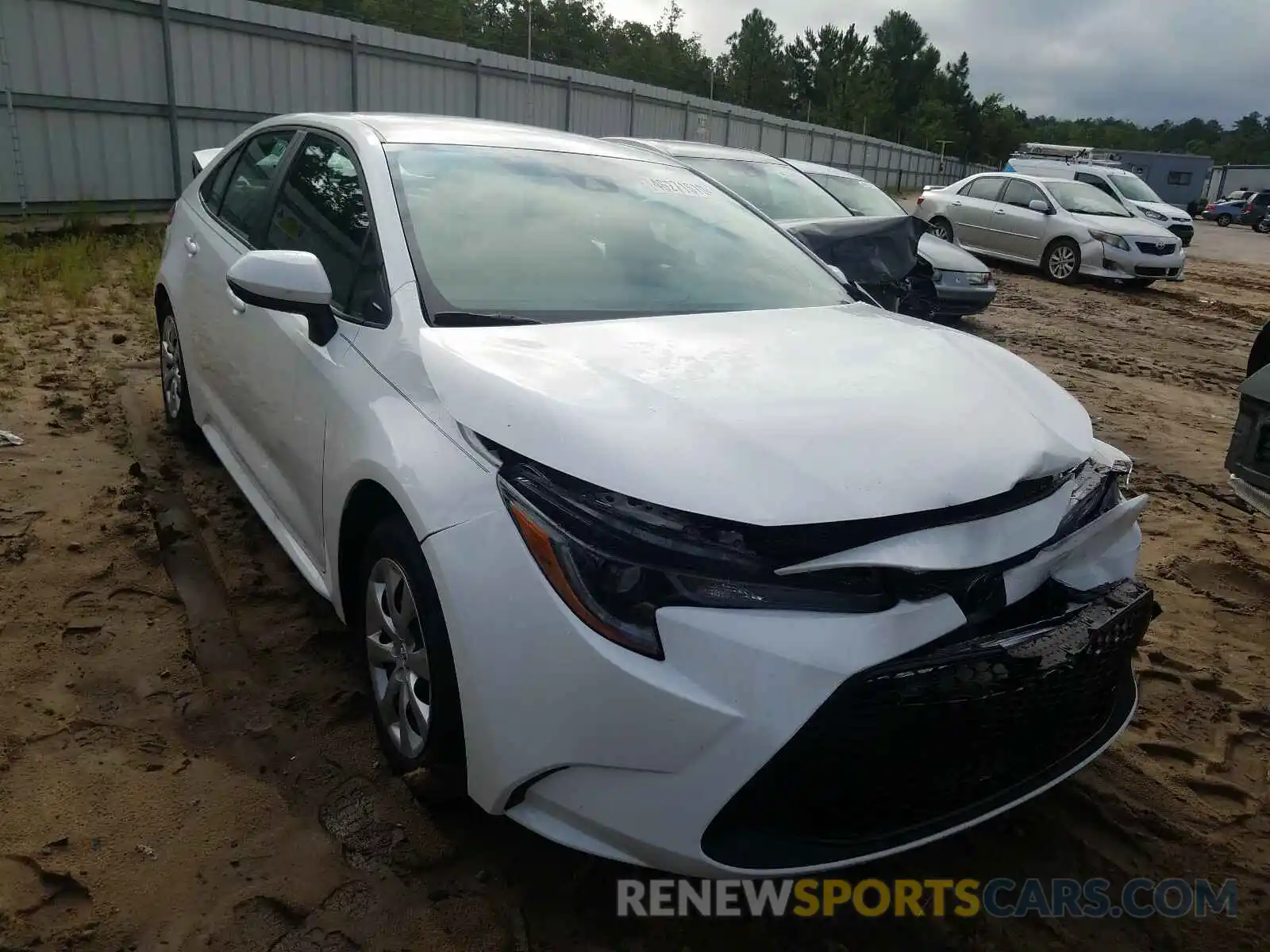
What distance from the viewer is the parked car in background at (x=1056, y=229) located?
12781 millimetres

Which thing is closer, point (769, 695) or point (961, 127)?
point (769, 695)

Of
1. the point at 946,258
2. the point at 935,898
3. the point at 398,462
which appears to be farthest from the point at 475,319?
the point at 946,258

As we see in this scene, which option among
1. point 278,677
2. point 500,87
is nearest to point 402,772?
point 278,677

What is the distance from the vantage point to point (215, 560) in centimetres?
339

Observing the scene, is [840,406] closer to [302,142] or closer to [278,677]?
[278,677]

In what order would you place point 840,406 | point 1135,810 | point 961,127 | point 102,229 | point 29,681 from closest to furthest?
1. point 840,406
2. point 1135,810
3. point 29,681
4. point 102,229
5. point 961,127


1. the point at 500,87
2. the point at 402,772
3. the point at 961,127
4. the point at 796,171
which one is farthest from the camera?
the point at 961,127

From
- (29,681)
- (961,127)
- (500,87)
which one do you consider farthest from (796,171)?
(961,127)

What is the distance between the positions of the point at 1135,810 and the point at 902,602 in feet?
3.92

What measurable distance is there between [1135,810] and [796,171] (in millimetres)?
6612

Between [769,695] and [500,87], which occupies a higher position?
[500,87]

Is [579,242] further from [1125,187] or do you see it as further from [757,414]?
[1125,187]

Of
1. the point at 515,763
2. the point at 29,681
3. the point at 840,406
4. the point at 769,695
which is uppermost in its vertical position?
the point at 840,406

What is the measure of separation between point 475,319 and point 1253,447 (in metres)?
2.47
